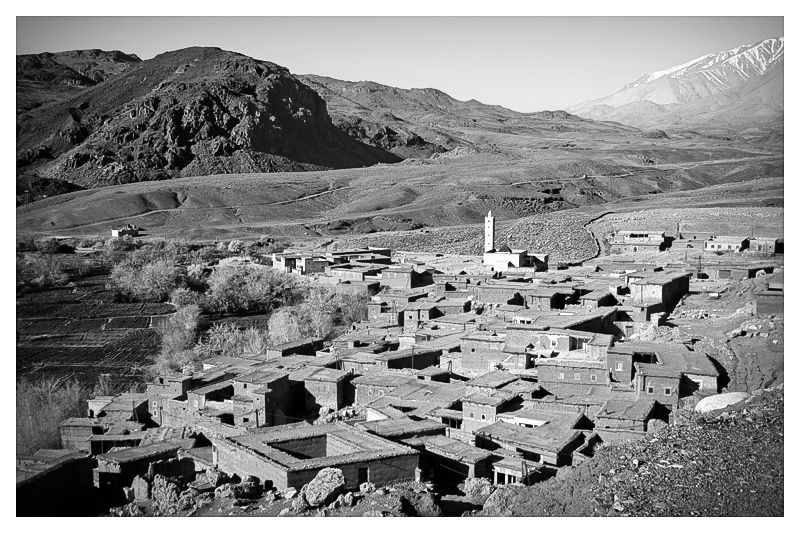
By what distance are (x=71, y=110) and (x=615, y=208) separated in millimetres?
33739

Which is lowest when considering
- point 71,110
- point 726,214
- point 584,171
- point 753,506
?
point 753,506

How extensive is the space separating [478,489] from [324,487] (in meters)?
1.30

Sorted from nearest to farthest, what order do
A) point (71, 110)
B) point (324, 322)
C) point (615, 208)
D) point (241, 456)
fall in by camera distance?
1. point (241, 456)
2. point (324, 322)
3. point (615, 208)
4. point (71, 110)

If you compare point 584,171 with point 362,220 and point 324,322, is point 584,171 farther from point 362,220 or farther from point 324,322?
point 324,322

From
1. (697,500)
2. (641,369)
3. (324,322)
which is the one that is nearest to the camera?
(697,500)

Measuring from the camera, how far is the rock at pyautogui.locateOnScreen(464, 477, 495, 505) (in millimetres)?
6703

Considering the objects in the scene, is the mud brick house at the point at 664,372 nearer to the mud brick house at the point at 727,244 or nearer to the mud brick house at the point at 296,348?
the mud brick house at the point at 296,348

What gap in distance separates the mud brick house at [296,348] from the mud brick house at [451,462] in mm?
4754

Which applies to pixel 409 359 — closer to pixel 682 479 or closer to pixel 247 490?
pixel 247 490

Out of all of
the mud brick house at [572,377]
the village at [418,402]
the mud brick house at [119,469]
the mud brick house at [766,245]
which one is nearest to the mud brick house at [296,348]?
the village at [418,402]

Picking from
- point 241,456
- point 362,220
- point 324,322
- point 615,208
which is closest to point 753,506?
point 241,456

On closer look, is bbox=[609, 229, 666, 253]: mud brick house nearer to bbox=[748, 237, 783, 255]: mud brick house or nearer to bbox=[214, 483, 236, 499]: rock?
bbox=[748, 237, 783, 255]: mud brick house

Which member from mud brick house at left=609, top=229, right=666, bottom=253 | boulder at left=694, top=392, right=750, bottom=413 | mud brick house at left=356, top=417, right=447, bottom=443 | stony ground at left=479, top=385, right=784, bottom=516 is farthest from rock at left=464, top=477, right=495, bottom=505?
mud brick house at left=609, top=229, right=666, bottom=253

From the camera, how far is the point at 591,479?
20.7ft
